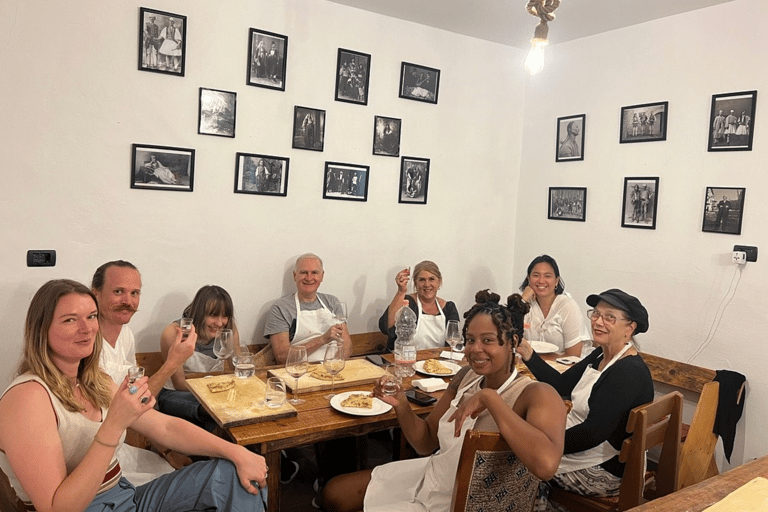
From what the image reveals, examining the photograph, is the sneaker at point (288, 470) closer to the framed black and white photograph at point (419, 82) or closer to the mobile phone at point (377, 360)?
the mobile phone at point (377, 360)

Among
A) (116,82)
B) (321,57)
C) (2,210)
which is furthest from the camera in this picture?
(321,57)

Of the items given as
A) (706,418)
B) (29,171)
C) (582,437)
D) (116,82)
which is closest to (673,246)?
(706,418)

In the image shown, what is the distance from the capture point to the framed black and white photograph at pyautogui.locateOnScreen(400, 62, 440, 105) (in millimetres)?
4773

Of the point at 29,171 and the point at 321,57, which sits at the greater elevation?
the point at 321,57

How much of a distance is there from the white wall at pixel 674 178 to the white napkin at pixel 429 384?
2.18m

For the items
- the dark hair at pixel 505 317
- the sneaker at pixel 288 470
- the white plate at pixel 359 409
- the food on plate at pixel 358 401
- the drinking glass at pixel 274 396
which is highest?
the dark hair at pixel 505 317

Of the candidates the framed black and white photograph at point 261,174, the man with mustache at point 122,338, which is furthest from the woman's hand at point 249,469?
the framed black and white photograph at point 261,174

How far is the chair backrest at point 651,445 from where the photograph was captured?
7.57ft

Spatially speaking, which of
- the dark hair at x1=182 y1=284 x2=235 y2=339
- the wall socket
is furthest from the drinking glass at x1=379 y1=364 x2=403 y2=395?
the wall socket

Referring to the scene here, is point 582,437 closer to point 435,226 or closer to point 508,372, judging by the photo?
point 508,372

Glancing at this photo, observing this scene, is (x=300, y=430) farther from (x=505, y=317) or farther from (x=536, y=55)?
(x=536, y=55)

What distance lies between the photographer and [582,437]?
2.51 metres

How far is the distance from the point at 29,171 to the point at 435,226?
308 cm

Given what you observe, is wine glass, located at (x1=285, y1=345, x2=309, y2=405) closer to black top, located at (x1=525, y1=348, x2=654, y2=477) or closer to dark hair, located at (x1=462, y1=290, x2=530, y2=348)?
dark hair, located at (x1=462, y1=290, x2=530, y2=348)
